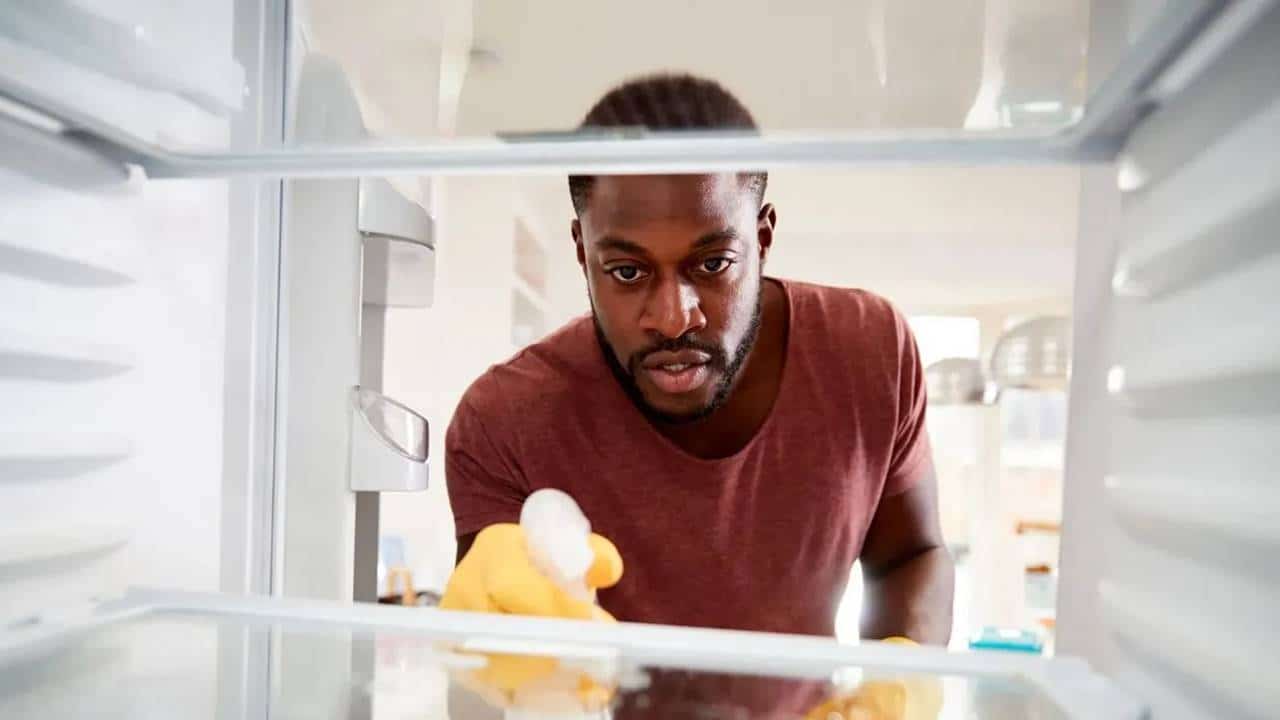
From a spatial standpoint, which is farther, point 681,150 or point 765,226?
point 765,226

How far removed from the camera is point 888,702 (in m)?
0.69

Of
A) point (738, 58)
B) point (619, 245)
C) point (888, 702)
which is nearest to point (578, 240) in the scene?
point (619, 245)

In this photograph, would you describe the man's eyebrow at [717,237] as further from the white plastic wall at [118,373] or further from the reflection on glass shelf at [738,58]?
the white plastic wall at [118,373]

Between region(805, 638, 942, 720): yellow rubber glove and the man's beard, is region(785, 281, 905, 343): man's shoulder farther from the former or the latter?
region(805, 638, 942, 720): yellow rubber glove

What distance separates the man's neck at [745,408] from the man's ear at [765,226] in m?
0.11

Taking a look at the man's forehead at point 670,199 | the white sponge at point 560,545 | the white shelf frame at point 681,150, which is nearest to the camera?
the white shelf frame at point 681,150

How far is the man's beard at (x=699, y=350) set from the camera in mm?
1095

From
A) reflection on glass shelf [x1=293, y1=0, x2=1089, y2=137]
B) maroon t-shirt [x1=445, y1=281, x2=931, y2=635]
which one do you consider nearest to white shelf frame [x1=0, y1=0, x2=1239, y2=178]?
reflection on glass shelf [x1=293, y1=0, x2=1089, y2=137]

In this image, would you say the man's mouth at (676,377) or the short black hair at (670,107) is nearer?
the short black hair at (670,107)

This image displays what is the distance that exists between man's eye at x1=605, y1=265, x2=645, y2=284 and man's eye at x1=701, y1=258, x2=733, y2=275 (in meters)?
0.08

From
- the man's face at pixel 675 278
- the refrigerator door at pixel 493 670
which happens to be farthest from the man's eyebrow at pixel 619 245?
the refrigerator door at pixel 493 670

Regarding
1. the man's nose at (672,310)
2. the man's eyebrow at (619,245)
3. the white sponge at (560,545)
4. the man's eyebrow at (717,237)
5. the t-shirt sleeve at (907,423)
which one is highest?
the man's eyebrow at (717,237)

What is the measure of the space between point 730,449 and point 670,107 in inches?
18.1

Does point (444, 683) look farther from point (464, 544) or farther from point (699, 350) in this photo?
point (699, 350)
